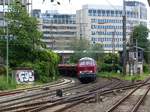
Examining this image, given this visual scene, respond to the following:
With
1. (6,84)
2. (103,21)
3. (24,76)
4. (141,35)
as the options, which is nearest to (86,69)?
(24,76)

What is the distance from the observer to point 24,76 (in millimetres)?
59344

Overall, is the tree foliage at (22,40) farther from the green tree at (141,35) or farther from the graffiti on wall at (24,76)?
the green tree at (141,35)

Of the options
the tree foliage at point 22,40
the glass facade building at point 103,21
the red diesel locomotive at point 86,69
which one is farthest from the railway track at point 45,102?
the glass facade building at point 103,21

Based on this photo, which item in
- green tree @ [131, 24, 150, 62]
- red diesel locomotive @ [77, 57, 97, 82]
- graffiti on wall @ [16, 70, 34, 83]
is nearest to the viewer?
graffiti on wall @ [16, 70, 34, 83]

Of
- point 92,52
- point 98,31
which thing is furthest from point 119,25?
point 92,52

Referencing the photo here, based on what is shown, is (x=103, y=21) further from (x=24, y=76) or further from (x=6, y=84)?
(x=6, y=84)

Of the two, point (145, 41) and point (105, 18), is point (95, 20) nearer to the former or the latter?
point (105, 18)

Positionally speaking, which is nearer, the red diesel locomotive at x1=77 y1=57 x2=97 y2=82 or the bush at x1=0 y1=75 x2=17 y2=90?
the bush at x1=0 y1=75 x2=17 y2=90

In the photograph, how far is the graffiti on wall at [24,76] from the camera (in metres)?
58.9

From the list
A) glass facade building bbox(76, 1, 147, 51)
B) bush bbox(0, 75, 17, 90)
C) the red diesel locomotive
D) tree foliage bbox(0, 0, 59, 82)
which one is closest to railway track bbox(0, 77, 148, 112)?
bush bbox(0, 75, 17, 90)

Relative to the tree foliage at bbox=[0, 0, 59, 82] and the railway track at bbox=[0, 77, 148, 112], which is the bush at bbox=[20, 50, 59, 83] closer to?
the tree foliage at bbox=[0, 0, 59, 82]

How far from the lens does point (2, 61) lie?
242 feet

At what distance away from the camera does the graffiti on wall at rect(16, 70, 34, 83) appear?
5894 cm

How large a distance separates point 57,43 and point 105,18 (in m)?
22.4
